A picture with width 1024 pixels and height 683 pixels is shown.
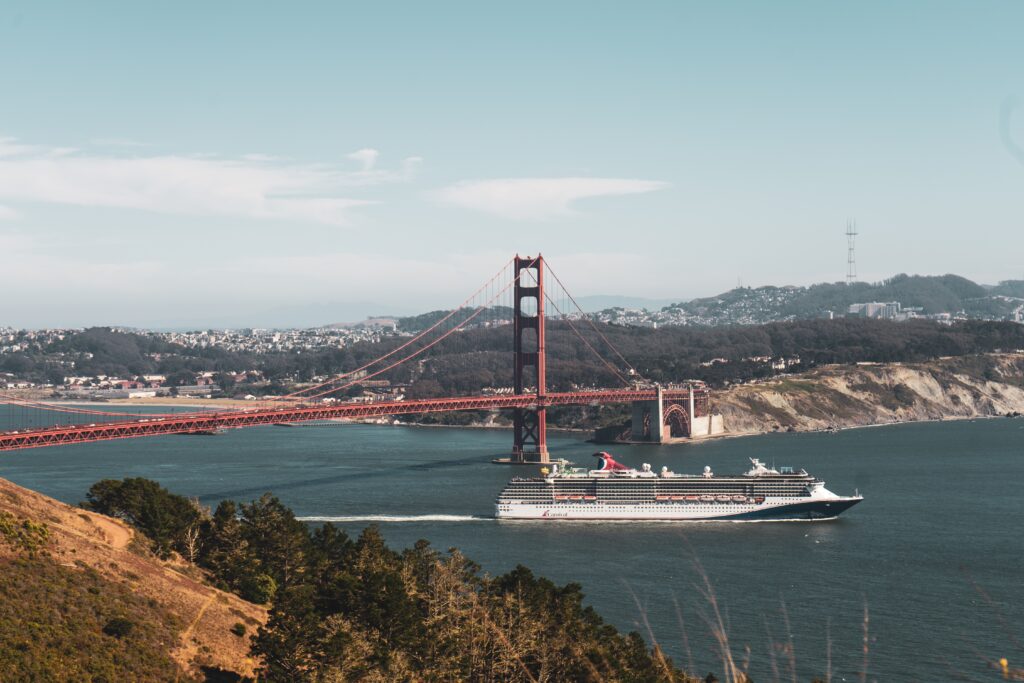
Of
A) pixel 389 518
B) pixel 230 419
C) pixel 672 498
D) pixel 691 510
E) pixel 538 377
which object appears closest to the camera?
pixel 389 518

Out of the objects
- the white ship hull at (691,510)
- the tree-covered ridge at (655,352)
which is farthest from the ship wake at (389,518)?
the tree-covered ridge at (655,352)

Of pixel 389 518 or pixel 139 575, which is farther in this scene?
pixel 389 518

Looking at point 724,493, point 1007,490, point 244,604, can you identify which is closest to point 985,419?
point 1007,490

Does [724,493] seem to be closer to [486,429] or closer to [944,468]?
[944,468]

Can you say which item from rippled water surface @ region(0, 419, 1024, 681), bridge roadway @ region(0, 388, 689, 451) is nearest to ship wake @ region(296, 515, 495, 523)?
rippled water surface @ region(0, 419, 1024, 681)

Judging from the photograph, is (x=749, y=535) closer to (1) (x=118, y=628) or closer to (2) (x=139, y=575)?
(2) (x=139, y=575)

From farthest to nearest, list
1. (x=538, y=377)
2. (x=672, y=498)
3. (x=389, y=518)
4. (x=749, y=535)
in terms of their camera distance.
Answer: (x=538, y=377), (x=672, y=498), (x=389, y=518), (x=749, y=535)

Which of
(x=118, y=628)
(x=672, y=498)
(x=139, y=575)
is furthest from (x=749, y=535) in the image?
(x=118, y=628)
